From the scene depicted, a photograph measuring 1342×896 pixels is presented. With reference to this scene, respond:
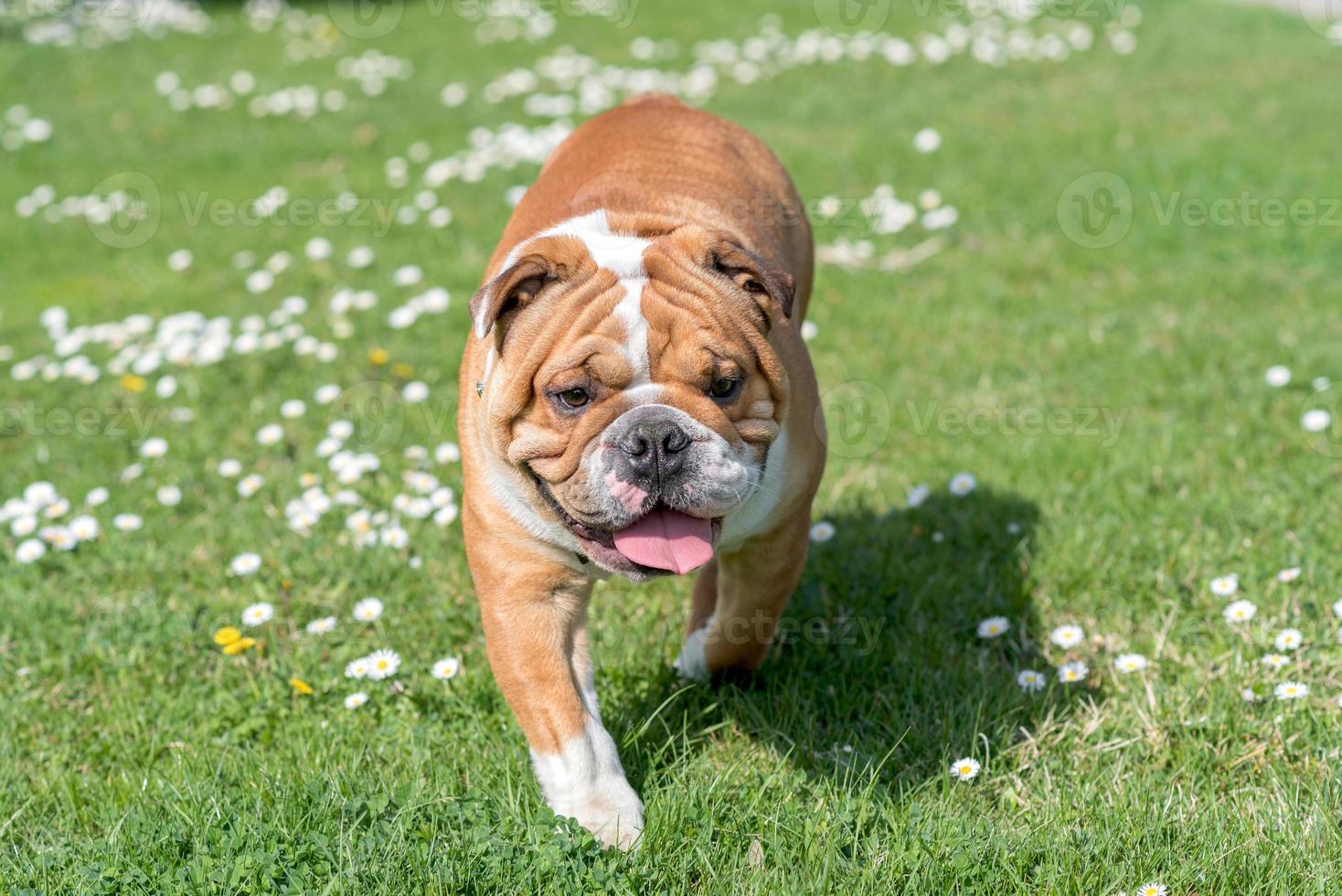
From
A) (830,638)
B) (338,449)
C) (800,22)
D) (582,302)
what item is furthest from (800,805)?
(800,22)

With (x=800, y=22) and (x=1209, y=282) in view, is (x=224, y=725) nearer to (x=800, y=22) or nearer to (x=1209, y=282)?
(x=1209, y=282)

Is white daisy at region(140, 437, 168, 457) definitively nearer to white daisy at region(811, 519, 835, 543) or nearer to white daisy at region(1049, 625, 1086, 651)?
white daisy at region(811, 519, 835, 543)

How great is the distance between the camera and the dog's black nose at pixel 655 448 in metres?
3.01

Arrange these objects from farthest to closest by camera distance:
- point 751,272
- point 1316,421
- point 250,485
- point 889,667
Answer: point 250,485
point 1316,421
point 889,667
point 751,272

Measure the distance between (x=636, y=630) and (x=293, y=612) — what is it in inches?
46.6

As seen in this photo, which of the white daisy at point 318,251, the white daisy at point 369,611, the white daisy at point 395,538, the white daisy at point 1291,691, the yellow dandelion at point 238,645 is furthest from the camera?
the white daisy at point 318,251

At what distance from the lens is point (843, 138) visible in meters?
9.40

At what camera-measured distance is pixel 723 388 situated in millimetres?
3240

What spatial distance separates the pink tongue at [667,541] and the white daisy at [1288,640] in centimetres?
184

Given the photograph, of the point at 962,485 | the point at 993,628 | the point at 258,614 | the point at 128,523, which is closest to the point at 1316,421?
the point at 962,485

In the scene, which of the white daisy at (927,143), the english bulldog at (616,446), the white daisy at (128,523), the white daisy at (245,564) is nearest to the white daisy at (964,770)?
the english bulldog at (616,446)

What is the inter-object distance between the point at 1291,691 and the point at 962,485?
1630mm

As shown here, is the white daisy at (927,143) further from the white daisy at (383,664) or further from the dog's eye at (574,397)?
the dog's eye at (574,397)

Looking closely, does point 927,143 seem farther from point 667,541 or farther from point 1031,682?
point 667,541
